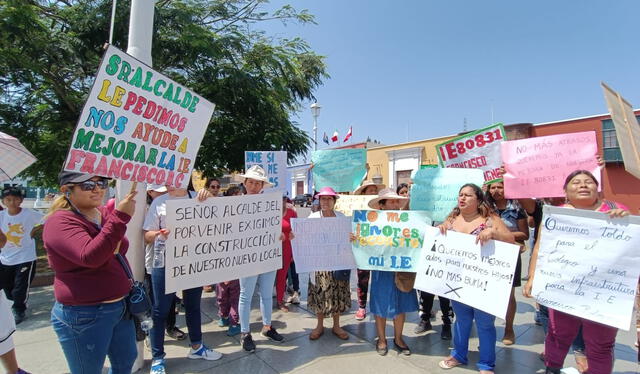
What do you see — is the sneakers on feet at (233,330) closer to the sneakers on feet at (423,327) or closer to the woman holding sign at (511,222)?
the sneakers on feet at (423,327)

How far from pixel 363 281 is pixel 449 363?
179 cm

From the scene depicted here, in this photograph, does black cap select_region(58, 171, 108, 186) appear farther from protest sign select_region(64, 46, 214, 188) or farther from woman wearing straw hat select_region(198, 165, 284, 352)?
woman wearing straw hat select_region(198, 165, 284, 352)

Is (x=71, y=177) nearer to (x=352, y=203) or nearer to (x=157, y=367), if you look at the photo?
(x=157, y=367)

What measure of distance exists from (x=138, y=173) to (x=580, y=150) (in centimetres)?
418

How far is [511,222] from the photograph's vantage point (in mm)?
3840

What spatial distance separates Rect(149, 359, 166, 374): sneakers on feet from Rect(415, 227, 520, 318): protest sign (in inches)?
101

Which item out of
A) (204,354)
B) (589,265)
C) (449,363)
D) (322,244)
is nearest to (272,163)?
(322,244)

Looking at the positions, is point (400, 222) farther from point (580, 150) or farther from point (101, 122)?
point (101, 122)

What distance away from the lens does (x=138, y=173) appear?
8.73 ft

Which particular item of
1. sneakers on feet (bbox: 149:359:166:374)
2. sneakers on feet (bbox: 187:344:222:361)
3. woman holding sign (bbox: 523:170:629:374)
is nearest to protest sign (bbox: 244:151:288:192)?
sneakers on feet (bbox: 187:344:222:361)

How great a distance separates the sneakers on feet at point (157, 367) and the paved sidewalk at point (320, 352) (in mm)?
137

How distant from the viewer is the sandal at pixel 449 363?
3242mm

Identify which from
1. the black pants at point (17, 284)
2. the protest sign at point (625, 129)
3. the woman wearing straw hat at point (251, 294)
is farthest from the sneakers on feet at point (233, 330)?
the protest sign at point (625, 129)

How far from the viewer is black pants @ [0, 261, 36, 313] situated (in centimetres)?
448
